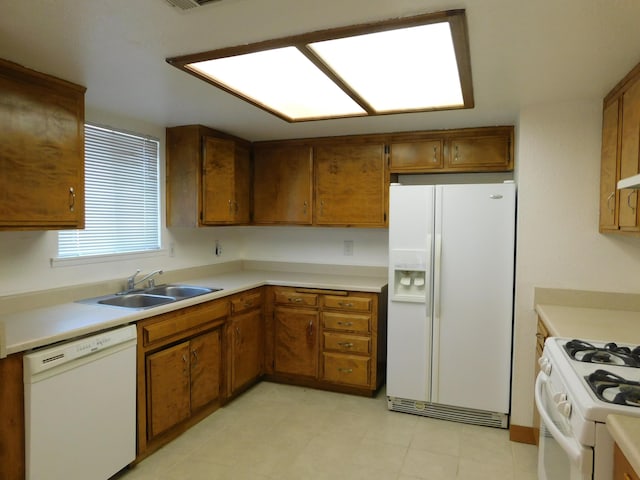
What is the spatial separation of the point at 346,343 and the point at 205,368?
3.60 ft

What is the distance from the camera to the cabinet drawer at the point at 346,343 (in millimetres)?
3344

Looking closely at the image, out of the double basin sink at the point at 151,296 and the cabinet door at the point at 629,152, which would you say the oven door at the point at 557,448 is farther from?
the double basin sink at the point at 151,296

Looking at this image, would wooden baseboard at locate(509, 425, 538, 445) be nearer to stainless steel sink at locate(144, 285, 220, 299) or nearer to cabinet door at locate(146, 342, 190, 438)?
cabinet door at locate(146, 342, 190, 438)

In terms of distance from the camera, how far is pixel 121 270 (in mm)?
3018

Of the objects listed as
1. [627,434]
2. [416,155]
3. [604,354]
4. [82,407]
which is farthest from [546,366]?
[82,407]

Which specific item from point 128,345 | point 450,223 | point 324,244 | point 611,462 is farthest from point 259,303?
point 611,462

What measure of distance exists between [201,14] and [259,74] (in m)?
0.63

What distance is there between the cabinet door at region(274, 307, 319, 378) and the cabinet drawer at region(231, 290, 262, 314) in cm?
19

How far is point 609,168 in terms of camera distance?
2.36 metres

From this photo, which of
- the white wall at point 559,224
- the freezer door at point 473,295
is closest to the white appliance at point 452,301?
the freezer door at point 473,295

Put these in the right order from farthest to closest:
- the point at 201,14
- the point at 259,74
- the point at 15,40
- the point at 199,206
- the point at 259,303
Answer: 1. the point at 259,303
2. the point at 199,206
3. the point at 259,74
4. the point at 15,40
5. the point at 201,14

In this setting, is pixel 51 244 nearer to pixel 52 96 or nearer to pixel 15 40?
pixel 52 96

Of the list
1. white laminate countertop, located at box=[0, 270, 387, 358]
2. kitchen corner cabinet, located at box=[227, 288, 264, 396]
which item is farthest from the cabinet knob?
kitchen corner cabinet, located at box=[227, 288, 264, 396]

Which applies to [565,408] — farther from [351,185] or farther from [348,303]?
[351,185]
